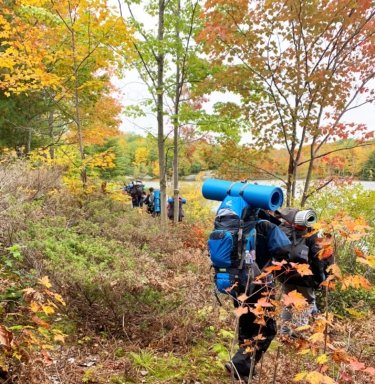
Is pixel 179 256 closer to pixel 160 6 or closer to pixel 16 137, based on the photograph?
pixel 160 6

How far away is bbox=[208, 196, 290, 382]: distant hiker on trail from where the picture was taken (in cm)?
298

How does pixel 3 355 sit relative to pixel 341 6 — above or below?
below

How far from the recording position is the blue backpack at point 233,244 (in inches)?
117

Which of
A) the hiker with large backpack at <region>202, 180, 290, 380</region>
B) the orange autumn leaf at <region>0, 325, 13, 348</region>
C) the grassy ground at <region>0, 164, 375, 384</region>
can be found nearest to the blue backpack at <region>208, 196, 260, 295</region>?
the hiker with large backpack at <region>202, 180, 290, 380</region>

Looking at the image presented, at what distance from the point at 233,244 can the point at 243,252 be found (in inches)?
4.4

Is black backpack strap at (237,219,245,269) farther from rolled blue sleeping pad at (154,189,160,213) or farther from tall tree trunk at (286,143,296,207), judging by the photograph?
rolled blue sleeping pad at (154,189,160,213)

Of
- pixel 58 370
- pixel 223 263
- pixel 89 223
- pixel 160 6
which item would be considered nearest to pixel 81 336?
pixel 58 370

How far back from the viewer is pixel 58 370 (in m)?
3.02

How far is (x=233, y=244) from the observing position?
9.77ft

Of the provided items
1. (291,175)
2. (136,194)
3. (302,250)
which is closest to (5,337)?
(302,250)

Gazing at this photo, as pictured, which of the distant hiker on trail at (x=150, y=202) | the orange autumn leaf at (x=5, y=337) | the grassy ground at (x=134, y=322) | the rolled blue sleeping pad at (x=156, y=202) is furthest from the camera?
the distant hiker on trail at (x=150, y=202)

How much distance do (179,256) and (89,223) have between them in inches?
82.6

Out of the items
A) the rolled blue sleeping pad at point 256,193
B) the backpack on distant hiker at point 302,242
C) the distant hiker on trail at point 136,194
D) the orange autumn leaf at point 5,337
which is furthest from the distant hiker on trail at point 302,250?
the distant hiker on trail at point 136,194

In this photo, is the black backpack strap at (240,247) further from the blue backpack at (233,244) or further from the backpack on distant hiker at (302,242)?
the backpack on distant hiker at (302,242)
